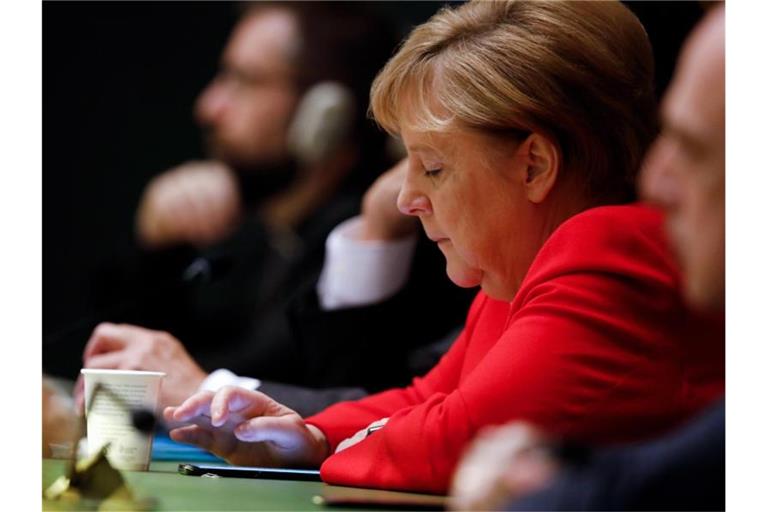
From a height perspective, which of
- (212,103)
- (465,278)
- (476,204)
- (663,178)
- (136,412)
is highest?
(663,178)

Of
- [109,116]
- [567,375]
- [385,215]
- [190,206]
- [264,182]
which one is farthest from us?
[264,182]

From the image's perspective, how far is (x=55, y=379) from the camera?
177 centimetres

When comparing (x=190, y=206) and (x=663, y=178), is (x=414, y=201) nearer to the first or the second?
(x=663, y=178)

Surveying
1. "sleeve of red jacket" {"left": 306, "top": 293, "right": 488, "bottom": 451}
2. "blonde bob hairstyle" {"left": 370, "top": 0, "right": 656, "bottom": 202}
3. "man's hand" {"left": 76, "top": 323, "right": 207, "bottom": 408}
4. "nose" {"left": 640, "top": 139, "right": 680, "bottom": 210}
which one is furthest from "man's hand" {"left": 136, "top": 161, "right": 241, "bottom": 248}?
"nose" {"left": 640, "top": 139, "right": 680, "bottom": 210}

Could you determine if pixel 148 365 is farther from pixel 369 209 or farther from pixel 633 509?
pixel 633 509

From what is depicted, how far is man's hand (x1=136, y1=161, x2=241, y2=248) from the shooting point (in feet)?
11.0

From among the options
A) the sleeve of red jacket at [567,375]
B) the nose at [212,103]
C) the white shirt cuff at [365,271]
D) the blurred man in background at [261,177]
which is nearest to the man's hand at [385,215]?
the white shirt cuff at [365,271]

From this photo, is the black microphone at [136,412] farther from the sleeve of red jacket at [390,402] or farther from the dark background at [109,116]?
the dark background at [109,116]

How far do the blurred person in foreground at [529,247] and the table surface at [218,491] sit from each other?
Answer: 5 centimetres

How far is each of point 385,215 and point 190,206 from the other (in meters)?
1.76

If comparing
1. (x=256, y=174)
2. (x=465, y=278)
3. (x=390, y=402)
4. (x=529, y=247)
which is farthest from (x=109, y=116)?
(x=529, y=247)

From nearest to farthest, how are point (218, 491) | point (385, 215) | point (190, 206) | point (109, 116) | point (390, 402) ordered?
point (218, 491)
point (390, 402)
point (385, 215)
point (109, 116)
point (190, 206)

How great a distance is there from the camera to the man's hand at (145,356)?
1.55 metres

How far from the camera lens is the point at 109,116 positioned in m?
3.20
